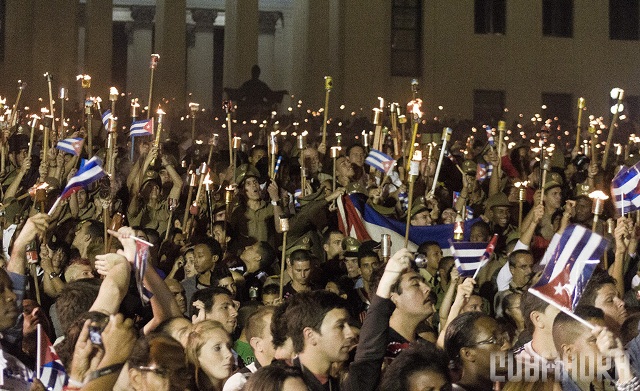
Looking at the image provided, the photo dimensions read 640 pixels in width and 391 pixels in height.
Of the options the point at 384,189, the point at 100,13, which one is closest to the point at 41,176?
the point at 384,189

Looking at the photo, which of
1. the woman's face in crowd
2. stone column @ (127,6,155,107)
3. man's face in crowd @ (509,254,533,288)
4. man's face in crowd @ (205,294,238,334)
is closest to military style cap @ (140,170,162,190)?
man's face in crowd @ (509,254,533,288)

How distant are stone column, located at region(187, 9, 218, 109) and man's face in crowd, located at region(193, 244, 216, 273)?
1543 inches

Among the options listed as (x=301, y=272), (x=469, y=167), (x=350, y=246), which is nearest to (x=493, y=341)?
(x=301, y=272)

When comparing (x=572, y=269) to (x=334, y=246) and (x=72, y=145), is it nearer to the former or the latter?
(x=334, y=246)

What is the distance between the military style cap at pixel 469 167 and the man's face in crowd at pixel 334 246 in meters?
3.14

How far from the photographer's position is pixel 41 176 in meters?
13.5

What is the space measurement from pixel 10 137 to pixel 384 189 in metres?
4.93

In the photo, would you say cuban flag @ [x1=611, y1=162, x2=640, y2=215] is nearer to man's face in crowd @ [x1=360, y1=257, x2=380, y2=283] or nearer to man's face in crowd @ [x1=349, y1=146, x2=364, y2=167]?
man's face in crowd @ [x1=360, y1=257, x2=380, y2=283]

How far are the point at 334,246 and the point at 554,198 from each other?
8.73 feet

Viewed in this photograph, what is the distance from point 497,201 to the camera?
532 inches

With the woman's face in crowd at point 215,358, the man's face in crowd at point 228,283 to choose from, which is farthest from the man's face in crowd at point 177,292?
the woman's face in crowd at point 215,358

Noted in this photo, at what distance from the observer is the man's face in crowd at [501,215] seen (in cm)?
1315

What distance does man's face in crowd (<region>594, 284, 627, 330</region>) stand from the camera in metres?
7.68

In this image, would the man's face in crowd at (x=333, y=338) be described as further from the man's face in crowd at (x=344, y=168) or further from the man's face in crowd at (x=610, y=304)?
the man's face in crowd at (x=344, y=168)
